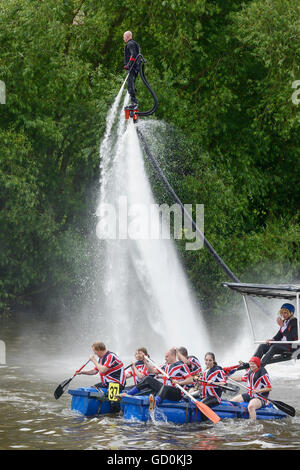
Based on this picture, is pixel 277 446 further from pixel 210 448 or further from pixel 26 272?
pixel 26 272

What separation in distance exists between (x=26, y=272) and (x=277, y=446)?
1529 cm

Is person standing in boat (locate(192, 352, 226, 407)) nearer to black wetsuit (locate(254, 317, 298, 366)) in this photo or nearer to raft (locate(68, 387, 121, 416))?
black wetsuit (locate(254, 317, 298, 366))

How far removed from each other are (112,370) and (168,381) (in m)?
1.31

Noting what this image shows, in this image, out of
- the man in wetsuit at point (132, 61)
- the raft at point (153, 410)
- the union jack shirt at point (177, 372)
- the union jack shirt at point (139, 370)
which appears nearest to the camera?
the man in wetsuit at point (132, 61)

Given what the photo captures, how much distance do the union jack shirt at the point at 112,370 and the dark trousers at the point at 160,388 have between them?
1.68 ft

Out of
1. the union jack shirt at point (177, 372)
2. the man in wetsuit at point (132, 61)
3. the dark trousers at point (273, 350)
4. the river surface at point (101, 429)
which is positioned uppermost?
the man in wetsuit at point (132, 61)

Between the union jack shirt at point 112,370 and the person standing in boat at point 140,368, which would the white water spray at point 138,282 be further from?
the union jack shirt at point 112,370

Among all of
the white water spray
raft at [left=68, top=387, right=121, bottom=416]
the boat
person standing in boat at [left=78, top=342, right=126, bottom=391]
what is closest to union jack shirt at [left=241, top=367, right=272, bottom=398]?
the boat

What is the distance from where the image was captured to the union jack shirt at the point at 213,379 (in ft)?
54.6

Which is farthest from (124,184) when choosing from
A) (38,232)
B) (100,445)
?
(100,445)

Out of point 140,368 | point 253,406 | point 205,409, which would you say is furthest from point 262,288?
point 140,368

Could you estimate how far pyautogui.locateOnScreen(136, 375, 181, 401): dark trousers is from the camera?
1608 centimetres

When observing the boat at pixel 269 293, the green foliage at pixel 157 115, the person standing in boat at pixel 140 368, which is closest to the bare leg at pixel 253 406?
the boat at pixel 269 293

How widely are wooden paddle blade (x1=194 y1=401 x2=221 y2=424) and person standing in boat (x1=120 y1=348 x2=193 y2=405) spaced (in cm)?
54
